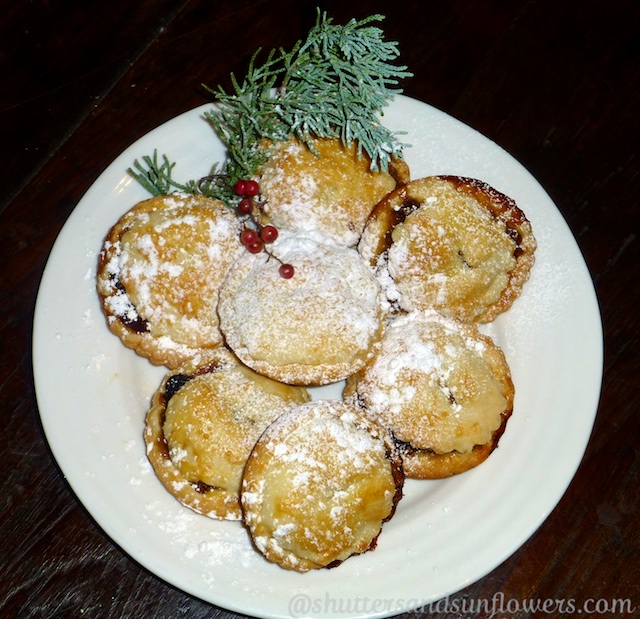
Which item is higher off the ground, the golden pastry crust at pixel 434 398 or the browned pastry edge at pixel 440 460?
the golden pastry crust at pixel 434 398

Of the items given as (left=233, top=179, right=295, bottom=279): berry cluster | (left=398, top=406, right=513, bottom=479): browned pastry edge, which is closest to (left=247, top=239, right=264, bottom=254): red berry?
(left=233, top=179, right=295, bottom=279): berry cluster

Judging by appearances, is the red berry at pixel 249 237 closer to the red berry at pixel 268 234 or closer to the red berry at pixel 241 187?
the red berry at pixel 268 234

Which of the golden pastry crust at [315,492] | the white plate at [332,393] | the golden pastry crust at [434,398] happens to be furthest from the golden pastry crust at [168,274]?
the golden pastry crust at [434,398]

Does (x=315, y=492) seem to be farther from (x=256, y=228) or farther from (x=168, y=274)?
(x=256, y=228)

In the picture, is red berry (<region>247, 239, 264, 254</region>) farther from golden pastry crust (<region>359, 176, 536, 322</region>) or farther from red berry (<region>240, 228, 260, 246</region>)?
golden pastry crust (<region>359, 176, 536, 322</region>)

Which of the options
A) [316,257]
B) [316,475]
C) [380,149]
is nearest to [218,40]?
[380,149]

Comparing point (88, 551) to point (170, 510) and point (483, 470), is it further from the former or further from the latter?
point (483, 470)
